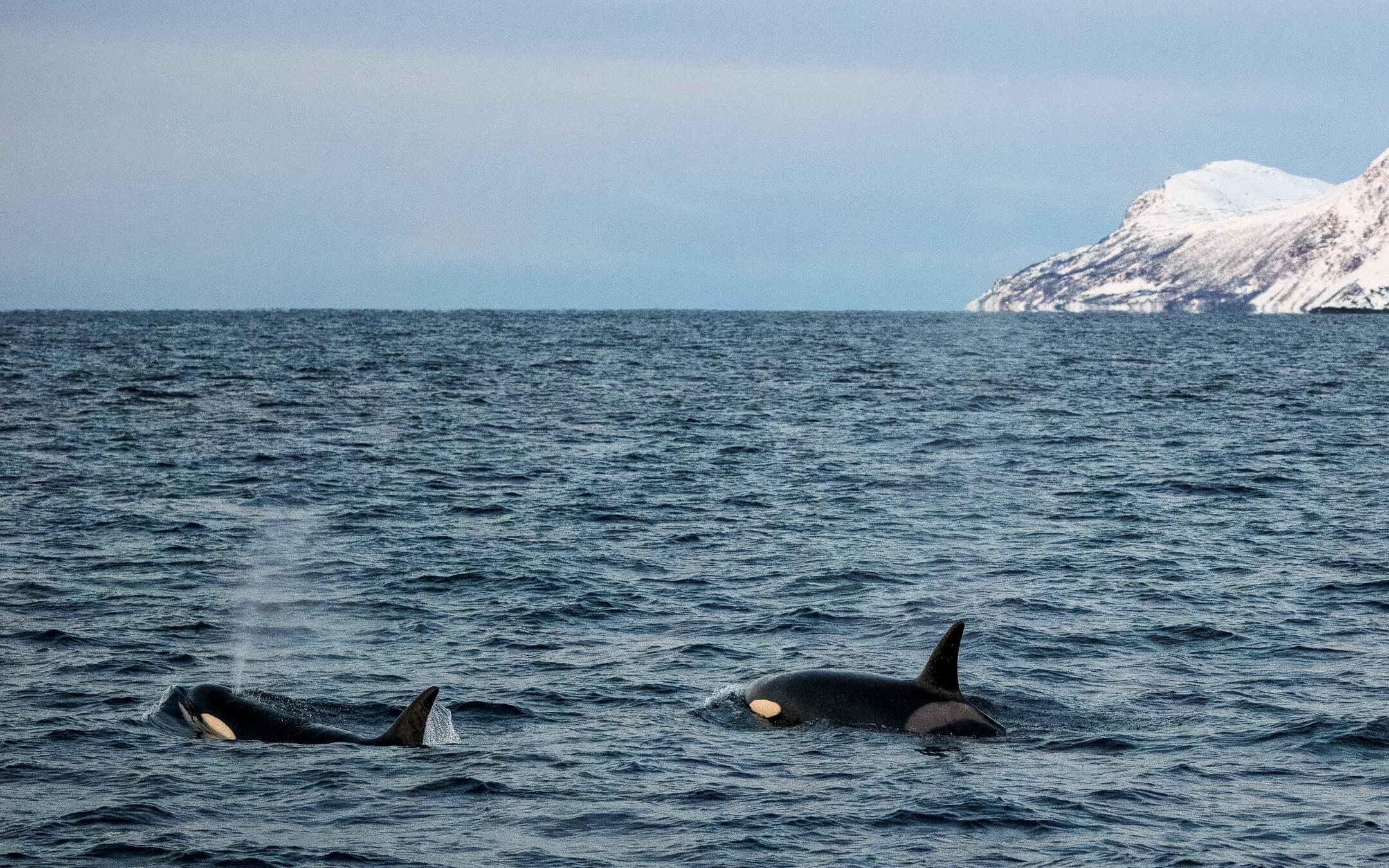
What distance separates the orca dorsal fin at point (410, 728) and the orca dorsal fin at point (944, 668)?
503 centimetres

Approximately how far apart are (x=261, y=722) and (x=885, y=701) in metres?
6.35

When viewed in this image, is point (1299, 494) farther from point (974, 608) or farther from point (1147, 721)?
point (1147, 721)

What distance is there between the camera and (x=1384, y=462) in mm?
36500

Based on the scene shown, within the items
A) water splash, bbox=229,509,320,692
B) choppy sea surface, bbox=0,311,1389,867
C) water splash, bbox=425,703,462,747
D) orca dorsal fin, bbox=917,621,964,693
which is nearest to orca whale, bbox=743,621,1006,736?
orca dorsal fin, bbox=917,621,964,693

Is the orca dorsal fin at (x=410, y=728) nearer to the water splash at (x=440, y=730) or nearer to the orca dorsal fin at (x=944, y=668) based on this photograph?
the water splash at (x=440, y=730)

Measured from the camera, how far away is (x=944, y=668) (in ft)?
49.4

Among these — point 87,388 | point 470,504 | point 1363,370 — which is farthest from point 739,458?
point 1363,370

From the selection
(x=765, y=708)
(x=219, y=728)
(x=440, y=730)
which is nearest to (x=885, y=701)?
(x=765, y=708)

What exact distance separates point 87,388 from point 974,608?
46.9m

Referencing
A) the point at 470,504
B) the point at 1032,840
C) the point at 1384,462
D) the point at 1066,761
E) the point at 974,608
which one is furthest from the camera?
the point at 1384,462

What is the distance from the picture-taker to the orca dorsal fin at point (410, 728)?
45.5 feet

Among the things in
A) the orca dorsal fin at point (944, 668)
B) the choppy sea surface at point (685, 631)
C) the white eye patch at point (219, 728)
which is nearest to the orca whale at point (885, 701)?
the orca dorsal fin at point (944, 668)

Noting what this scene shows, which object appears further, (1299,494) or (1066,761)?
(1299,494)

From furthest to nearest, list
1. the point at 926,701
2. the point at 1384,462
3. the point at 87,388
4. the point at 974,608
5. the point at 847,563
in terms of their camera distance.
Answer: the point at 87,388, the point at 1384,462, the point at 847,563, the point at 974,608, the point at 926,701
